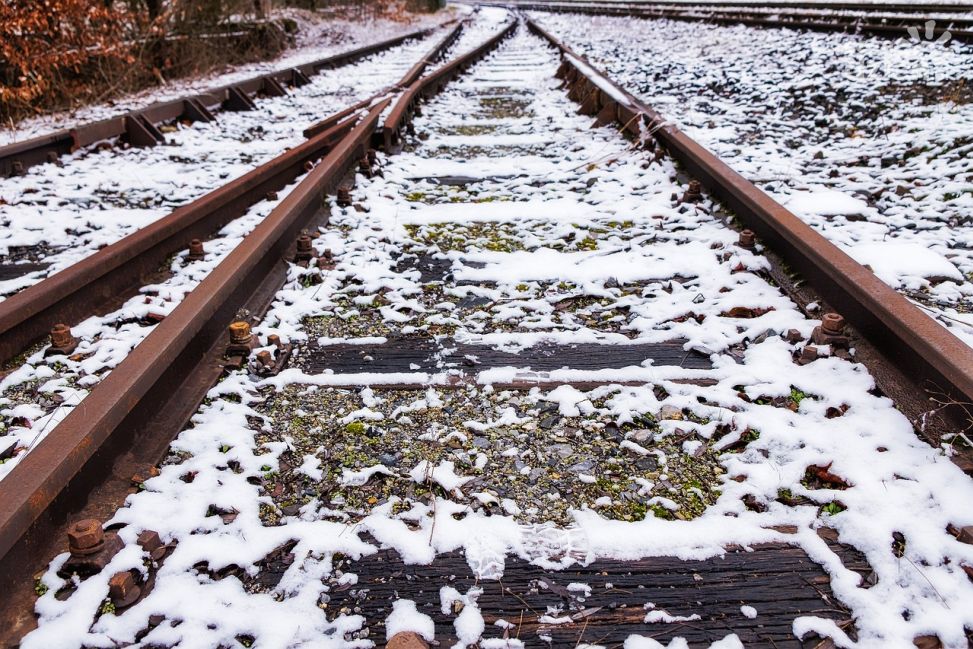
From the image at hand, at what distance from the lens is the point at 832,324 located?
94.7 inches

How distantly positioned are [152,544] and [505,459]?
3.19 ft

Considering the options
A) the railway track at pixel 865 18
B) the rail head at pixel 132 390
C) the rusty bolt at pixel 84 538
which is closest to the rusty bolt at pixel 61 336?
the rail head at pixel 132 390

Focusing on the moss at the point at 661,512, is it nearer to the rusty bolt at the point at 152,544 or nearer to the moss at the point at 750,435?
the moss at the point at 750,435

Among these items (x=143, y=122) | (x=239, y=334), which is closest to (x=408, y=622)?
(x=239, y=334)

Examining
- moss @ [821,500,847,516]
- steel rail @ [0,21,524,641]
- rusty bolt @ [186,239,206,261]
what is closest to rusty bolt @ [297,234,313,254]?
steel rail @ [0,21,524,641]

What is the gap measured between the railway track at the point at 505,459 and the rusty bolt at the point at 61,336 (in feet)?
1.83

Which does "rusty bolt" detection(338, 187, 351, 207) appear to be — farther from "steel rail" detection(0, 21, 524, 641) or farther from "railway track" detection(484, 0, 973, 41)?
"railway track" detection(484, 0, 973, 41)

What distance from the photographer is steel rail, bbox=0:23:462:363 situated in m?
2.54

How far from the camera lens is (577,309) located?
2895 mm

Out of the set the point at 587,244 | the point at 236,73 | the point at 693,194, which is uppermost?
the point at 236,73

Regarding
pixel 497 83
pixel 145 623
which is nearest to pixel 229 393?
pixel 145 623

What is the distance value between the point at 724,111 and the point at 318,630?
7.16 meters

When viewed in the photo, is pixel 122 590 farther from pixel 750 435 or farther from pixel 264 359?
pixel 750 435

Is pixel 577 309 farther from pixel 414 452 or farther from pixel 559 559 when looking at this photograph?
pixel 559 559
